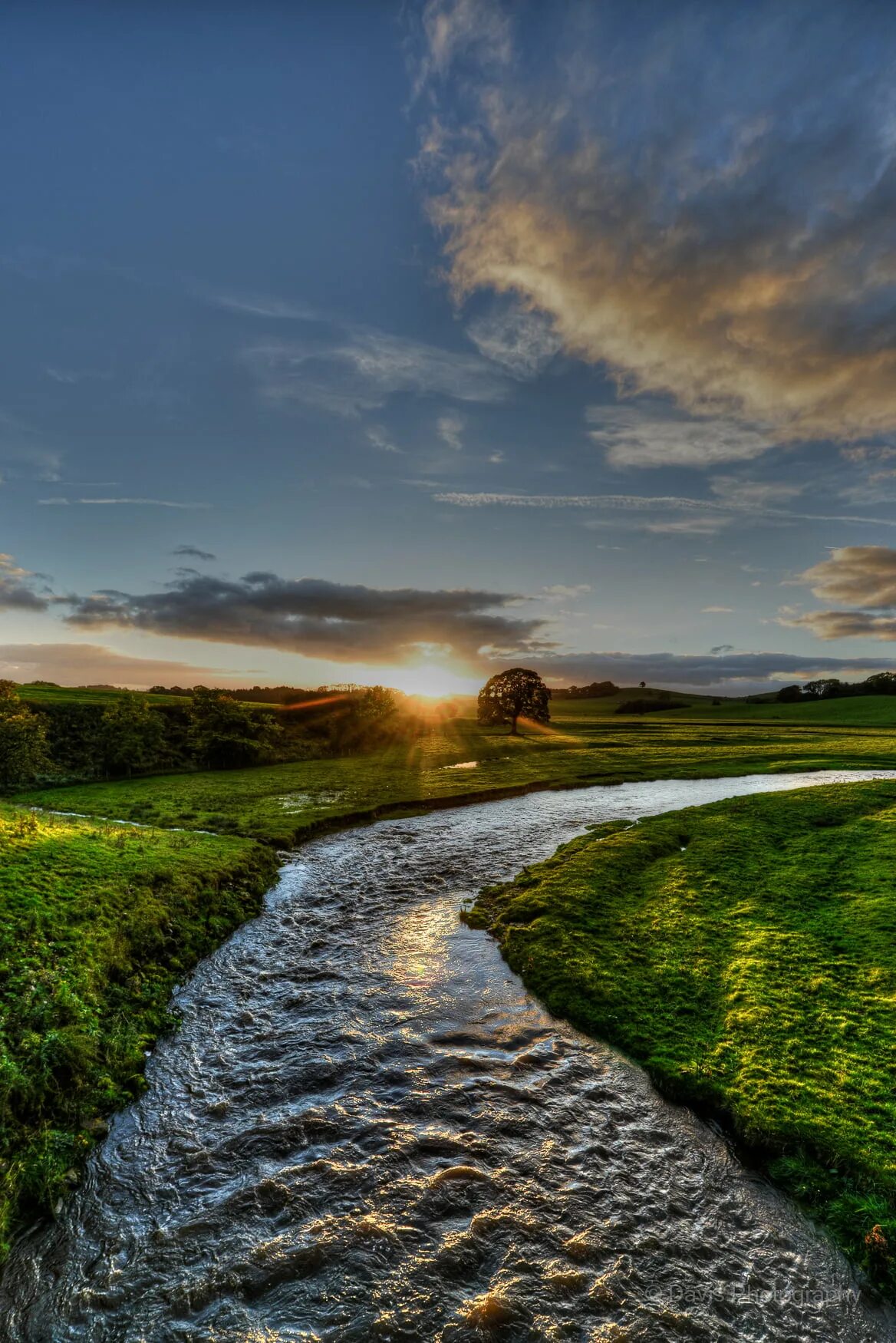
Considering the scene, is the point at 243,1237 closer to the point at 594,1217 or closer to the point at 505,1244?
the point at 505,1244

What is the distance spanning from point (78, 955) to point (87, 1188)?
19.8 feet

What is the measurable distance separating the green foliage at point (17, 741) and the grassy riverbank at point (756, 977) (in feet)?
116

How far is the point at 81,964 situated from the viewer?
1441 cm

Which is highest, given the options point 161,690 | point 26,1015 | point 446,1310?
point 161,690

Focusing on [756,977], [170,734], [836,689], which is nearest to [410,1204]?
[756,977]

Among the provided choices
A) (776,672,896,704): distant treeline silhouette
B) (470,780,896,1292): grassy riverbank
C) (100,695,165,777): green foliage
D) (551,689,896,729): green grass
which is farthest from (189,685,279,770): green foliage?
(776,672,896,704): distant treeline silhouette

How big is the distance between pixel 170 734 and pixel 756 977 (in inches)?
2326

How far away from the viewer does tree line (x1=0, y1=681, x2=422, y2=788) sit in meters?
41.9

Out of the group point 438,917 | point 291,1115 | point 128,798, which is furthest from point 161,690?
point 291,1115

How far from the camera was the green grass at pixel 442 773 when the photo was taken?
3519 cm

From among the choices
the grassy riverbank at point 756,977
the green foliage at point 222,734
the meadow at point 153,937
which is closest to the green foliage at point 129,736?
the meadow at point 153,937

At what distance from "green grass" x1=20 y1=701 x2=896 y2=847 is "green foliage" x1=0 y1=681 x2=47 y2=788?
1.98m

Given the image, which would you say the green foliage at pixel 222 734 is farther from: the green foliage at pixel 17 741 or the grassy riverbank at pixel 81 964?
the grassy riverbank at pixel 81 964

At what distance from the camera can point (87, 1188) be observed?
974cm
